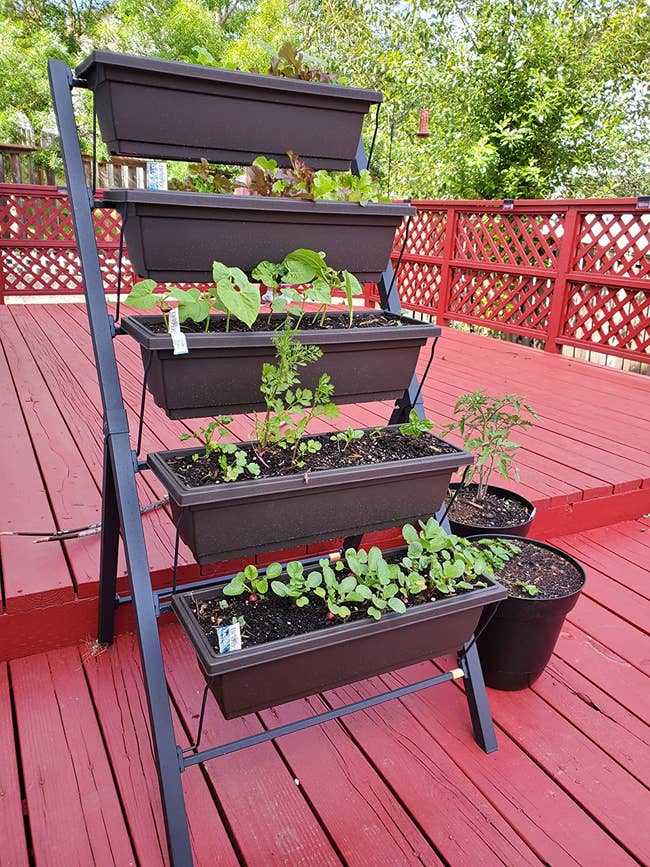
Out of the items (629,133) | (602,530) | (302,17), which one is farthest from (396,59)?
(602,530)

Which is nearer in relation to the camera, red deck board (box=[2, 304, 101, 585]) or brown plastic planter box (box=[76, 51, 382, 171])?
brown plastic planter box (box=[76, 51, 382, 171])

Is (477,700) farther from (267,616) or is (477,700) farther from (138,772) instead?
(138,772)

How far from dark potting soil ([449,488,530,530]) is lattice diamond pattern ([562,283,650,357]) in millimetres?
2486

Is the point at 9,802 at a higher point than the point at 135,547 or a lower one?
lower

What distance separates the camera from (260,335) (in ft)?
3.68

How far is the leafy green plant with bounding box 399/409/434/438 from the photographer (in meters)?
1.33

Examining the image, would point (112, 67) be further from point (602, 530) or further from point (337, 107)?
point (602, 530)

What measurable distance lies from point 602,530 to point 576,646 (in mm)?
742

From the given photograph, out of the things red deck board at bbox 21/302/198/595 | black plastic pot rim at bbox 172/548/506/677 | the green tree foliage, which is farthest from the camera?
the green tree foliage

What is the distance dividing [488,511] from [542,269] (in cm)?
310

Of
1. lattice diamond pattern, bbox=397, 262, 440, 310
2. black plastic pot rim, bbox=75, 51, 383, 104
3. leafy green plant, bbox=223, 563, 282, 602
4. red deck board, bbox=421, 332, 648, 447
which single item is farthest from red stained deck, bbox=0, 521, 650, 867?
lattice diamond pattern, bbox=397, 262, 440, 310

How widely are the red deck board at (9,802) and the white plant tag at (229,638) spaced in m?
0.46

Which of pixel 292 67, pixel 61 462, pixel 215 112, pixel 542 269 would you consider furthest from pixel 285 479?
pixel 542 269

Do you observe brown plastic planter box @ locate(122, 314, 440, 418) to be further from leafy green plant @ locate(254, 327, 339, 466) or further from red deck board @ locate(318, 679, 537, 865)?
red deck board @ locate(318, 679, 537, 865)
